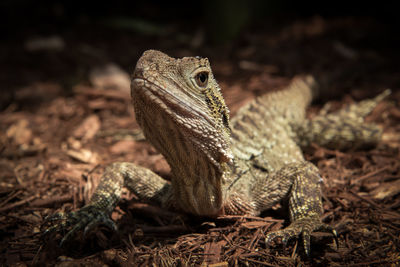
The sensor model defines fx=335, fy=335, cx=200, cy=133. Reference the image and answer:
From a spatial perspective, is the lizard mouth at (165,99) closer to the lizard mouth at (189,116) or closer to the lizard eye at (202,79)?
the lizard mouth at (189,116)

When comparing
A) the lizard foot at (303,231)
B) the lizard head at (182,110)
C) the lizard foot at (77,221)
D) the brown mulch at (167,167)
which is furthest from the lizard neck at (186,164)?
the lizard foot at (77,221)

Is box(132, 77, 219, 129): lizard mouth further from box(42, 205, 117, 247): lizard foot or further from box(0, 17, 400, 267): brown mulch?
box(42, 205, 117, 247): lizard foot

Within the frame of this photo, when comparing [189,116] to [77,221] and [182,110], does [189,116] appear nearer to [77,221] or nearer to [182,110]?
[182,110]

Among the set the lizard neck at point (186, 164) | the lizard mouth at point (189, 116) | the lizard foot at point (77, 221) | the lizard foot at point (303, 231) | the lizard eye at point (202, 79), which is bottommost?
the lizard foot at point (77, 221)

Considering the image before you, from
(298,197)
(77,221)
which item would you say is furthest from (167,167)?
(298,197)

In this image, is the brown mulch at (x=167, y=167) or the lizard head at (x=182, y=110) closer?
the lizard head at (x=182, y=110)

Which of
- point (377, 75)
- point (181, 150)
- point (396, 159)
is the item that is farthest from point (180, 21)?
point (181, 150)

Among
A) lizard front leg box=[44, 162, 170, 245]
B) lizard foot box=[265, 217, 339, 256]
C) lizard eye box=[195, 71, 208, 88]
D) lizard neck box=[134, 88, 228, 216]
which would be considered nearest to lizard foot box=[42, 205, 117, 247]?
lizard front leg box=[44, 162, 170, 245]

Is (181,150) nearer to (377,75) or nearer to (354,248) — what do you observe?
(354,248)

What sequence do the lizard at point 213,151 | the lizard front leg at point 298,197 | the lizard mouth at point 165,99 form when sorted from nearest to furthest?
→ the lizard mouth at point 165,99, the lizard at point 213,151, the lizard front leg at point 298,197
